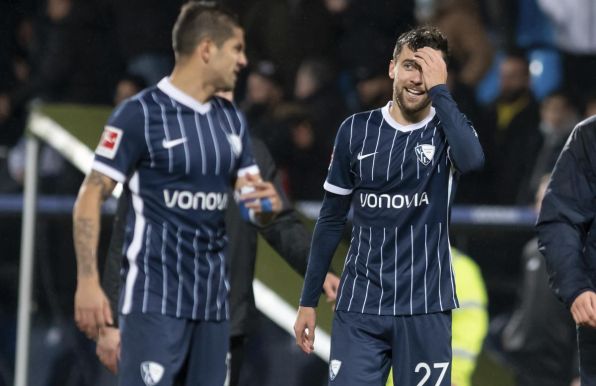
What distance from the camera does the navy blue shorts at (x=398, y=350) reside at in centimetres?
439

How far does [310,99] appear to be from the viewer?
342 inches

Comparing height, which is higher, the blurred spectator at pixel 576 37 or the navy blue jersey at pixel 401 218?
the blurred spectator at pixel 576 37

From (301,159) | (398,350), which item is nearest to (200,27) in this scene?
(398,350)

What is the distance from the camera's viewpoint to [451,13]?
8.85 metres

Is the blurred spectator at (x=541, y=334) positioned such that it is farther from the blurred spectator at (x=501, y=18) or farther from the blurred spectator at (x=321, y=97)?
the blurred spectator at (x=501, y=18)

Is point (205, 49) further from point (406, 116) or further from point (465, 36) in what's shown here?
point (465, 36)

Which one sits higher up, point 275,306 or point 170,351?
point 275,306

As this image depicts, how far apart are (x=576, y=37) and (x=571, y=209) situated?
4.53 metres

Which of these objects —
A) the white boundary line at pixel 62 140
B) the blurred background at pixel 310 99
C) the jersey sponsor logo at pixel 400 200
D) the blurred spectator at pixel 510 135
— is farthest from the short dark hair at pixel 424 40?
the blurred spectator at pixel 510 135

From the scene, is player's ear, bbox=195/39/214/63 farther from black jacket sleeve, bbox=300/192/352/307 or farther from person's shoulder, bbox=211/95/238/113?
black jacket sleeve, bbox=300/192/352/307

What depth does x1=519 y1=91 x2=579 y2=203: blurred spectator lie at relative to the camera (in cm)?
809

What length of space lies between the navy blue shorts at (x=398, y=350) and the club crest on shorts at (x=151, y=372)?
1.98ft

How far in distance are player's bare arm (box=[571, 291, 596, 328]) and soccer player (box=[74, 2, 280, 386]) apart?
1.10 meters

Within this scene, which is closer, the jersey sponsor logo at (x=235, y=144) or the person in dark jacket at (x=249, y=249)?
the jersey sponsor logo at (x=235, y=144)
